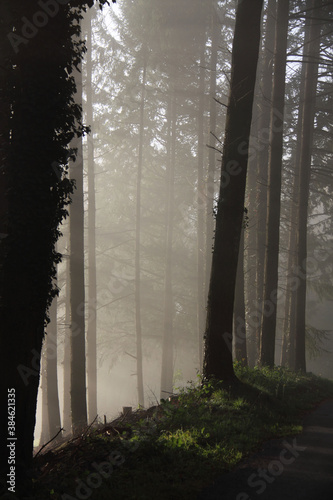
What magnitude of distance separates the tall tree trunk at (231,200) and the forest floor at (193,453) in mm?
769

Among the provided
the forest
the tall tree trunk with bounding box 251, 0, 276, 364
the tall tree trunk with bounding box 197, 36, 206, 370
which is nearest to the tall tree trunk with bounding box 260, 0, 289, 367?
the forest

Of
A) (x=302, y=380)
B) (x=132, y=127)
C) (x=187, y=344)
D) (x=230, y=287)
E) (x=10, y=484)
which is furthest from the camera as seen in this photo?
(x=187, y=344)

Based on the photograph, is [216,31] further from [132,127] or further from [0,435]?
[0,435]

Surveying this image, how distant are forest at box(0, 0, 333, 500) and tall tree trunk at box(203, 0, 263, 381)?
3cm

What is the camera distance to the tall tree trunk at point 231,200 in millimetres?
9391

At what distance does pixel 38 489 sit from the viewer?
4.96 metres

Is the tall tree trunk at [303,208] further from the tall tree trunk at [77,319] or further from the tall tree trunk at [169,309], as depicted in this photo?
the tall tree trunk at [169,309]

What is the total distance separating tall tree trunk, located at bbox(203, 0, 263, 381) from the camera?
→ 939 centimetres

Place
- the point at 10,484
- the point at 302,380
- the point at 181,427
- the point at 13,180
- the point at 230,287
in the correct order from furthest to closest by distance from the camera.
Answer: the point at 302,380
the point at 230,287
the point at 181,427
the point at 13,180
the point at 10,484

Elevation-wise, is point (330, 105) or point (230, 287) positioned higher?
point (330, 105)

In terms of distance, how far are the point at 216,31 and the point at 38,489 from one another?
23.5 m

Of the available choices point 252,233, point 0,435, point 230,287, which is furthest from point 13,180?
point 252,233

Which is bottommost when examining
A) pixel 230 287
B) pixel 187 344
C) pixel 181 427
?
pixel 187 344

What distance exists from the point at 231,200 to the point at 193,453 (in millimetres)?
5082
